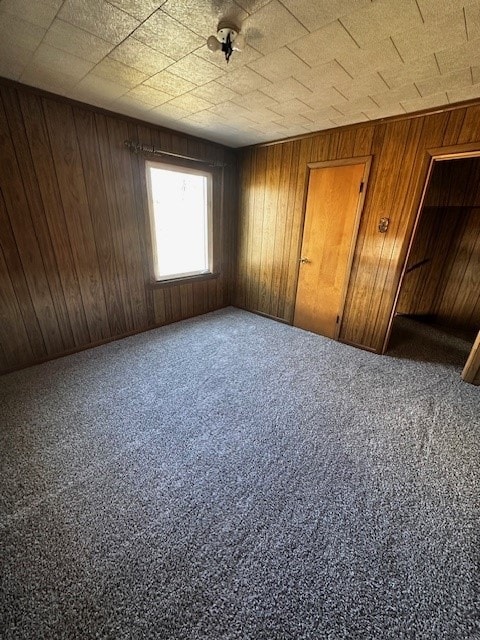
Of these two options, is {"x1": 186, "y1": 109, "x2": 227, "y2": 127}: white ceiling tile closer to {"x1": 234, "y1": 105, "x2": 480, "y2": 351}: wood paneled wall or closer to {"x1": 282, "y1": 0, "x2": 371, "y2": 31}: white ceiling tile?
{"x1": 234, "y1": 105, "x2": 480, "y2": 351}: wood paneled wall

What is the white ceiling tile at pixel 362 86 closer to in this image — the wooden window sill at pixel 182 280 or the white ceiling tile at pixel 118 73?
the white ceiling tile at pixel 118 73

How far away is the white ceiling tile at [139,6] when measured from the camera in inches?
45.3

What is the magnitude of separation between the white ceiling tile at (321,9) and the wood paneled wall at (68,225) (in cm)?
203

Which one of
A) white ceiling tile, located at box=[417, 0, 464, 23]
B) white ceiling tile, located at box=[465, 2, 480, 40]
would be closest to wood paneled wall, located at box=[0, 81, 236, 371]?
white ceiling tile, located at box=[417, 0, 464, 23]

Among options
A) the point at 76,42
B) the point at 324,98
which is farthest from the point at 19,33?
the point at 324,98

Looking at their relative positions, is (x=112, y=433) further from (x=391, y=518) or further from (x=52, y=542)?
Result: (x=391, y=518)

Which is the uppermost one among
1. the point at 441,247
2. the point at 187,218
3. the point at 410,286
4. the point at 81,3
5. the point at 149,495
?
the point at 81,3

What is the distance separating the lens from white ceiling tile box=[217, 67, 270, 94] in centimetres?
167

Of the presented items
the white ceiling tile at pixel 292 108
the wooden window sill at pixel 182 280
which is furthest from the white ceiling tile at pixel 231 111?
the wooden window sill at pixel 182 280

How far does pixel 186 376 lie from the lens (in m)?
2.38

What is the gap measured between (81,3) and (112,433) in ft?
7.55

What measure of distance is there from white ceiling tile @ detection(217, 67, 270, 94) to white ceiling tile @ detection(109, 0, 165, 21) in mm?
626

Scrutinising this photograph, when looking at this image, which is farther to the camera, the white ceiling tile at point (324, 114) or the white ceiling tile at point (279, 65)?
the white ceiling tile at point (324, 114)

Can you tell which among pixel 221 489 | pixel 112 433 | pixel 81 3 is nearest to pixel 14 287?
pixel 112 433
